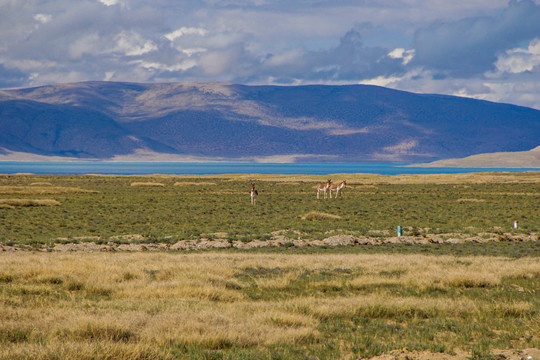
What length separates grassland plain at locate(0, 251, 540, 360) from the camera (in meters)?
8.76

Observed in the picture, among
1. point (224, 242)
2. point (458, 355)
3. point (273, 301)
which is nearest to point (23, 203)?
point (224, 242)

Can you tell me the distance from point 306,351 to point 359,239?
18.3m

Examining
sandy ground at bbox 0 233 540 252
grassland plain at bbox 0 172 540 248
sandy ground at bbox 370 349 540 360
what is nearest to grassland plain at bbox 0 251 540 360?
sandy ground at bbox 370 349 540 360

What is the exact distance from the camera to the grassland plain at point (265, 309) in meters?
8.76

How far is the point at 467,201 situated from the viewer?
53.1m

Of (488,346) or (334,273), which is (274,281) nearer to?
(334,273)

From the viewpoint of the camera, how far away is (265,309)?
37.0ft

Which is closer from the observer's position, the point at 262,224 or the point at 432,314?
the point at 432,314

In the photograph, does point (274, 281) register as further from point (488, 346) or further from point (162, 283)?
point (488, 346)

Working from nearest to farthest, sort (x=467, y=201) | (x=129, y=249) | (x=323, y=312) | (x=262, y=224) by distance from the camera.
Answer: (x=323, y=312)
(x=129, y=249)
(x=262, y=224)
(x=467, y=201)

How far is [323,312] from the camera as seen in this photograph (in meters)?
10.9

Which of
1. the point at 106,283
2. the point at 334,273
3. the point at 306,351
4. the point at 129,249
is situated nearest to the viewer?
the point at 306,351

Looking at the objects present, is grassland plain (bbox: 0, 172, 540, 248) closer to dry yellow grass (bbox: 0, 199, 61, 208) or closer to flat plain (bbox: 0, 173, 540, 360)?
dry yellow grass (bbox: 0, 199, 61, 208)

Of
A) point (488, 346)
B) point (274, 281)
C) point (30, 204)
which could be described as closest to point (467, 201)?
point (30, 204)
